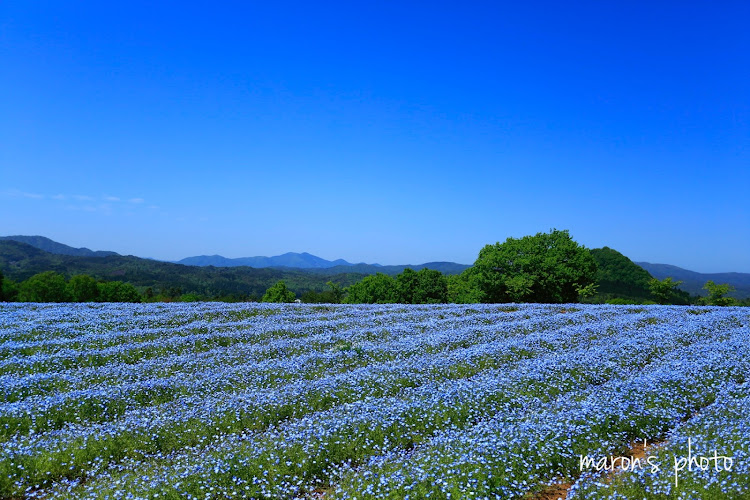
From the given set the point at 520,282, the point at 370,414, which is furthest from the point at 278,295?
the point at 370,414

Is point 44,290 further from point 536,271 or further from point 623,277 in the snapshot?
point 623,277

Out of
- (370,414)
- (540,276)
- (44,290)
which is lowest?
(370,414)

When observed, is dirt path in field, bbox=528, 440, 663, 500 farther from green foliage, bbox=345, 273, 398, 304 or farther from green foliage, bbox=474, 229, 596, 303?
green foliage, bbox=345, 273, 398, 304

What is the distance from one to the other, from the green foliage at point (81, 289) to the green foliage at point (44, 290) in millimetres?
591

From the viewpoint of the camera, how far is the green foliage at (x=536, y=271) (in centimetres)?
4662

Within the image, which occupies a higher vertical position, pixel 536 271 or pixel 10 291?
pixel 536 271

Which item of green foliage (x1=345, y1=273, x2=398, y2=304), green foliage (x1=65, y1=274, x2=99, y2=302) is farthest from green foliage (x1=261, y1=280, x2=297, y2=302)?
green foliage (x1=65, y1=274, x2=99, y2=302)

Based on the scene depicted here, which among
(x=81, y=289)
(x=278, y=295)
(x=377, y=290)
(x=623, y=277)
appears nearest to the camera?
(x=81, y=289)

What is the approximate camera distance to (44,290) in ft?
152

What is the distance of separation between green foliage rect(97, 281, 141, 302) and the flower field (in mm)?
38656

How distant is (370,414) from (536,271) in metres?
42.1

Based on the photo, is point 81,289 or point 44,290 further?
point 81,289

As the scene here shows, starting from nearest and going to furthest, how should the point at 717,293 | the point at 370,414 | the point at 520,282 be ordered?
the point at 370,414, the point at 717,293, the point at 520,282

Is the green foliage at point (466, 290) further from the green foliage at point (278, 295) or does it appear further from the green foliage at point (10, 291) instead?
the green foliage at point (10, 291)
